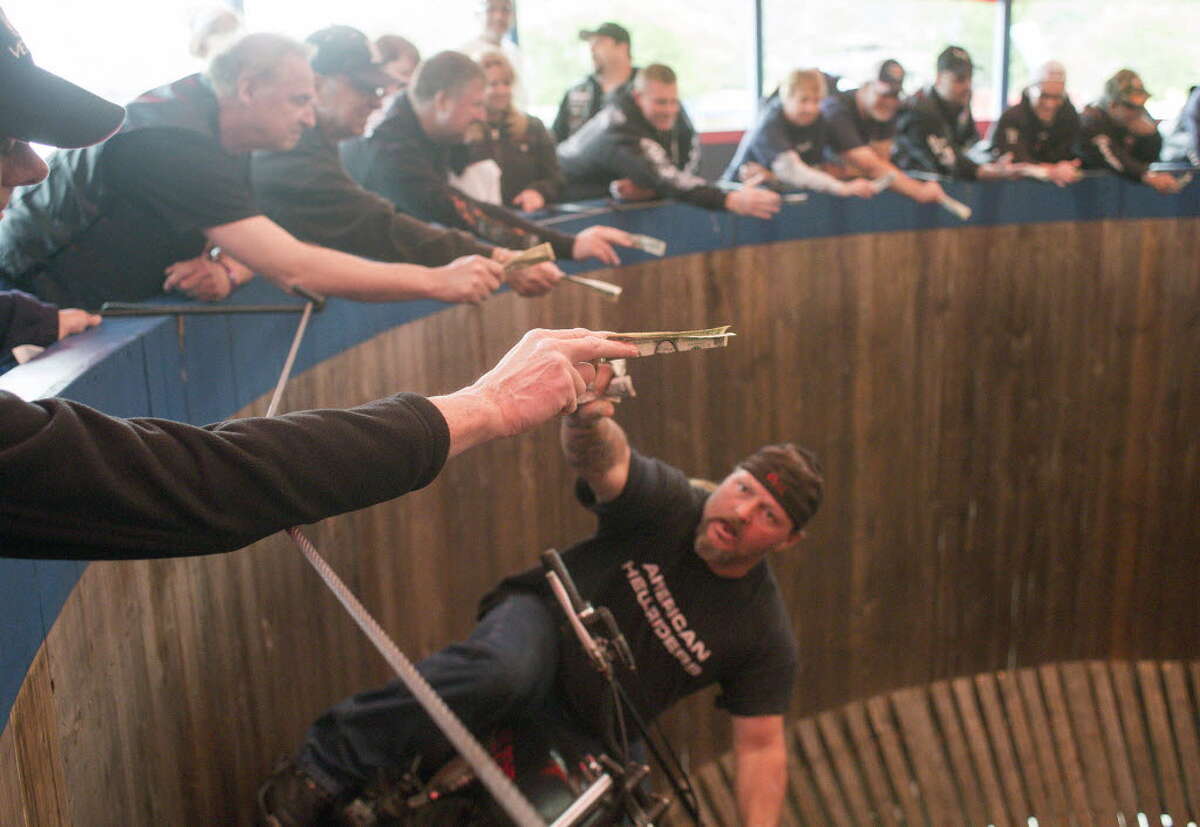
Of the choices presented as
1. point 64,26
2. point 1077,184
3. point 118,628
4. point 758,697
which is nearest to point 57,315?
point 118,628

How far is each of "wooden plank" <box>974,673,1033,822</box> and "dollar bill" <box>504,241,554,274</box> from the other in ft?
10.7

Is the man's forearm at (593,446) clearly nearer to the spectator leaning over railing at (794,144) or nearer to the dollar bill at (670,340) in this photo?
the dollar bill at (670,340)

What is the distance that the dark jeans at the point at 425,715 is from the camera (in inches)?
78.0

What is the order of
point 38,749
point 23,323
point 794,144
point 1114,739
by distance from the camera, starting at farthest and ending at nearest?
1. point 1114,739
2. point 794,144
3. point 23,323
4. point 38,749

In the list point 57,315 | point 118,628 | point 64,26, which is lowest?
point 118,628

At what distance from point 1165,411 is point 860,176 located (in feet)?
6.09

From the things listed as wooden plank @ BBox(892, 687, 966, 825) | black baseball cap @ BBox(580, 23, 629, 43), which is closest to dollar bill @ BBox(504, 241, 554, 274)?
black baseball cap @ BBox(580, 23, 629, 43)

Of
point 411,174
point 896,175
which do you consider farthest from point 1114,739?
point 411,174

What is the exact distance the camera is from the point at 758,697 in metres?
2.44

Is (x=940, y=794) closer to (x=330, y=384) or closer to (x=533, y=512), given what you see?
(x=533, y=512)

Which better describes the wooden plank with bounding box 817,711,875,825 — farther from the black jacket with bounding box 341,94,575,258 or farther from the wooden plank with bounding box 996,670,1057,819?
the black jacket with bounding box 341,94,575,258

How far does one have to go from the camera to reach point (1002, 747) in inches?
181

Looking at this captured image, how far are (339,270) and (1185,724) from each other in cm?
449

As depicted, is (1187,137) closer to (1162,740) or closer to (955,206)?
(955,206)
